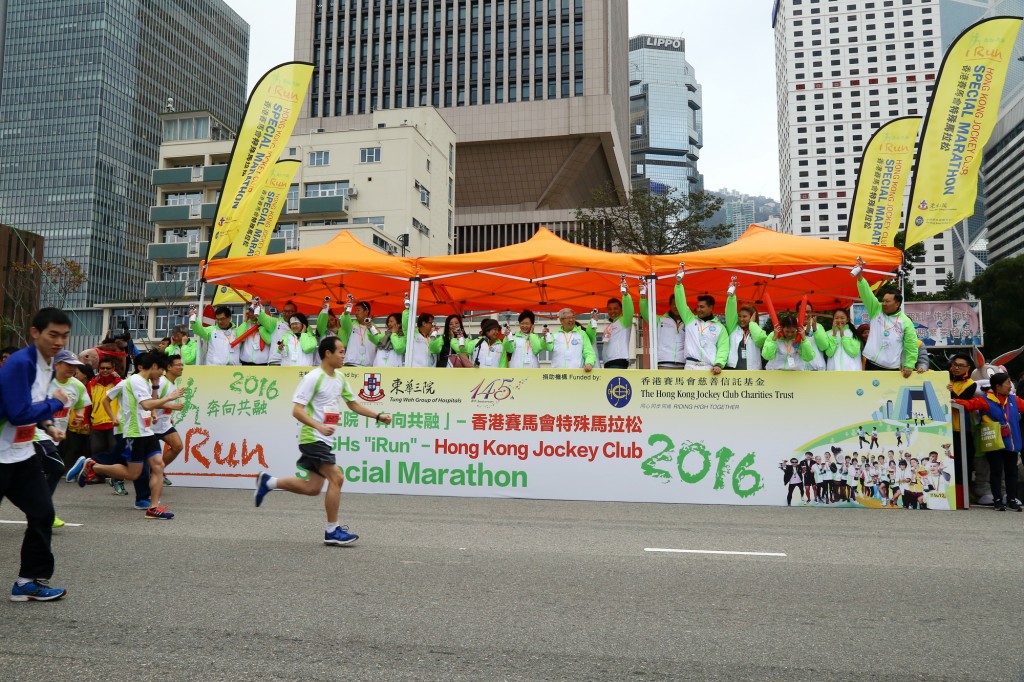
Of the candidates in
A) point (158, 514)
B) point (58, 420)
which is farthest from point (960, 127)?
point (58, 420)

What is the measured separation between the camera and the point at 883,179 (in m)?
14.8

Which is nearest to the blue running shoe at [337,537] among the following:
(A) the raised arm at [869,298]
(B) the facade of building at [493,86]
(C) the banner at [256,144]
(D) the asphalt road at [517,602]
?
(D) the asphalt road at [517,602]

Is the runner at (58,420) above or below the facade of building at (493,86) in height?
below

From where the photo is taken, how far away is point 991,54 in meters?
11.7

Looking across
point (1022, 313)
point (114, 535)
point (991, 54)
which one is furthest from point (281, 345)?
point (1022, 313)

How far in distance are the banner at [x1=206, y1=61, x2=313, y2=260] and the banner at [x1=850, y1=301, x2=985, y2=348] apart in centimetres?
2198

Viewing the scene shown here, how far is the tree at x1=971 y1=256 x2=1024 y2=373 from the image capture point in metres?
46.0

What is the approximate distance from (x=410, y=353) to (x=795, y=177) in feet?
542

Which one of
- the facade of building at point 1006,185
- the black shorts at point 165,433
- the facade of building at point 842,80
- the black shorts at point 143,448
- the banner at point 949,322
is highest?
the facade of building at point 842,80

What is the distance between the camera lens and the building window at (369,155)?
198 feet

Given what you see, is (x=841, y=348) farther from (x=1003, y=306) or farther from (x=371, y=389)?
(x=1003, y=306)

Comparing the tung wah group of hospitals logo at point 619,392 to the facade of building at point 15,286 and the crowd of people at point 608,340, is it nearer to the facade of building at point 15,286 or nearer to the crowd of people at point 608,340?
the crowd of people at point 608,340

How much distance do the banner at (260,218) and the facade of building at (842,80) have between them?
156 meters

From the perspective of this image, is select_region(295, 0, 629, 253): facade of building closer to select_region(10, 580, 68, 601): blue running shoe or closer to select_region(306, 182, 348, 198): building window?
select_region(306, 182, 348, 198): building window
